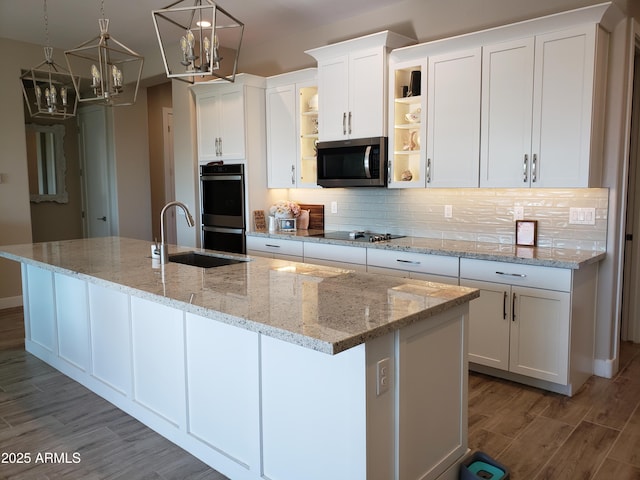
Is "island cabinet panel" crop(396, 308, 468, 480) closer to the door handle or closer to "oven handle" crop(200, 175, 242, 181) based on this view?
the door handle

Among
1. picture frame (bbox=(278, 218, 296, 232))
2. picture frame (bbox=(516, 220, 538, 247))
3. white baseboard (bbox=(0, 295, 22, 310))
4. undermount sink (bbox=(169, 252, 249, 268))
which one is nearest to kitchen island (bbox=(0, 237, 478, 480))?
undermount sink (bbox=(169, 252, 249, 268))

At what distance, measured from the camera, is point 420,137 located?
12.9ft

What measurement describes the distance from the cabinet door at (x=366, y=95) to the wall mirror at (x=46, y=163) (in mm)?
4892

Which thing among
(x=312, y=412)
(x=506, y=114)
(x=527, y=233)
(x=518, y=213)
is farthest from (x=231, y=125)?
(x=312, y=412)

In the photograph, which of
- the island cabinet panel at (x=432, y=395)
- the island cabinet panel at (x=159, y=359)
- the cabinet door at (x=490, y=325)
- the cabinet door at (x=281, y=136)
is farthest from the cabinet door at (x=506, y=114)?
the island cabinet panel at (x=159, y=359)

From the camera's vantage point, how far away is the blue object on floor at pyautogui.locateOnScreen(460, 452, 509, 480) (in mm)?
2174

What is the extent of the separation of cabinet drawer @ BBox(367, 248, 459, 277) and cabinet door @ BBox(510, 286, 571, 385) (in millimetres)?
469

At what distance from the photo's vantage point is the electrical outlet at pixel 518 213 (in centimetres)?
373

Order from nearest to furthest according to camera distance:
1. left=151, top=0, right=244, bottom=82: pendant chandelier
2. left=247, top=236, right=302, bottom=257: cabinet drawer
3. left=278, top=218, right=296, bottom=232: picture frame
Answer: left=151, top=0, right=244, bottom=82: pendant chandelier < left=247, top=236, right=302, bottom=257: cabinet drawer < left=278, top=218, right=296, bottom=232: picture frame

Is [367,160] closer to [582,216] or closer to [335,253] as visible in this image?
[335,253]

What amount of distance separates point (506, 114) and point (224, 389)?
261 centimetres

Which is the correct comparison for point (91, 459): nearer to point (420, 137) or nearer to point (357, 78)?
point (420, 137)

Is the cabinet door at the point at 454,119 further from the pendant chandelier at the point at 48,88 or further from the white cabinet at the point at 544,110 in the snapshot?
the pendant chandelier at the point at 48,88

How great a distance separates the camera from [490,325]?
11.1 feet
